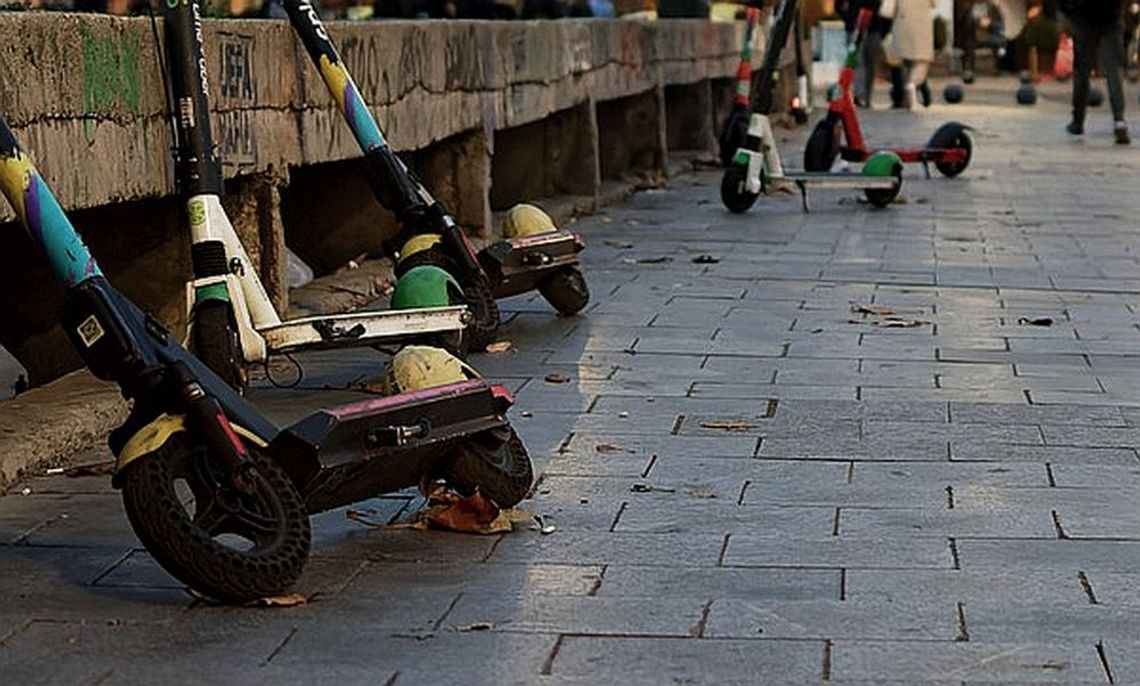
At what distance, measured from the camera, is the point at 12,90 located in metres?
5.39

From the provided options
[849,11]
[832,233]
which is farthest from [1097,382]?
[849,11]

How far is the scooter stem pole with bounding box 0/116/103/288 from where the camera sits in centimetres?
434

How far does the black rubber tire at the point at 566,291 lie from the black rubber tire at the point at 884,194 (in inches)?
178

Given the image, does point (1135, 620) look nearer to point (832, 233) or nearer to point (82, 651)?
point (82, 651)

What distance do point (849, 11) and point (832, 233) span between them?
108 inches

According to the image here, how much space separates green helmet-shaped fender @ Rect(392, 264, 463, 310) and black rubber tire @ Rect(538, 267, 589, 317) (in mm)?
1167

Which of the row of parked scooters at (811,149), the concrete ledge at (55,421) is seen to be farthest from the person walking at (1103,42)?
the concrete ledge at (55,421)

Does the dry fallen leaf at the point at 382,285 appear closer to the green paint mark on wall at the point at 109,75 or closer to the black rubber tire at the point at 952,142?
the green paint mark on wall at the point at 109,75

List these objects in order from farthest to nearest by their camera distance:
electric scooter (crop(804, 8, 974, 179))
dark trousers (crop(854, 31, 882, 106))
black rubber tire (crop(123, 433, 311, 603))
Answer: dark trousers (crop(854, 31, 882, 106)) → electric scooter (crop(804, 8, 974, 179)) → black rubber tire (crop(123, 433, 311, 603))

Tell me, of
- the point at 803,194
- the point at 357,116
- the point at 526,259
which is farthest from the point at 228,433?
the point at 803,194

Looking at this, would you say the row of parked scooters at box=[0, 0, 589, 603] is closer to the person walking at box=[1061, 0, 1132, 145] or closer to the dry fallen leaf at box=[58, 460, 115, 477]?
the dry fallen leaf at box=[58, 460, 115, 477]

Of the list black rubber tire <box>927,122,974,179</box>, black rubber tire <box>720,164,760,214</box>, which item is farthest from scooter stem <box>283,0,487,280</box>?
black rubber tire <box>927,122,974,179</box>

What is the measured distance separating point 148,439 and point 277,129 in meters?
3.43

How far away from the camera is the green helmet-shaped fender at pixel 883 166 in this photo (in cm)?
1220
